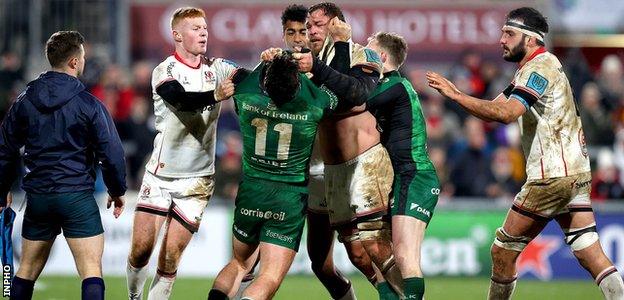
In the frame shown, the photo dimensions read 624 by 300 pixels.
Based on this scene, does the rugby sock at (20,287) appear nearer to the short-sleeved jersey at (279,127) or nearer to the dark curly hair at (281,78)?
the short-sleeved jersey at (279,127)

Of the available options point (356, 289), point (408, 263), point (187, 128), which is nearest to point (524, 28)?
point (408, 263)

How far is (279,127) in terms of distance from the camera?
9789 mm

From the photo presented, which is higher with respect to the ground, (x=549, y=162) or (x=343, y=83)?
(x=343, y=83)

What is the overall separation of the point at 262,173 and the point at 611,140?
10903 mm

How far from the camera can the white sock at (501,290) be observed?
36.2ft

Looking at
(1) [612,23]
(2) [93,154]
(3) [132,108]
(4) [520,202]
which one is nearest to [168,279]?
(2) [93,154]

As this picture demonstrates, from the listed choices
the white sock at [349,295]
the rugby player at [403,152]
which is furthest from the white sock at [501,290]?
the white sock at [349,295]

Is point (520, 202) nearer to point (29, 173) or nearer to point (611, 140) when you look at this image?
point (29, 173)

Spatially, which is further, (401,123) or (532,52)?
(401,123)

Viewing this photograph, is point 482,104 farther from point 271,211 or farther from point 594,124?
point 594,124

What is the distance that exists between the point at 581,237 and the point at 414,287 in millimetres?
1604

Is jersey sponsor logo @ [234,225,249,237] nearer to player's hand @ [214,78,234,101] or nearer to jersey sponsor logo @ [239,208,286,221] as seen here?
jersey sponsor logo @ [239,208,286,221]

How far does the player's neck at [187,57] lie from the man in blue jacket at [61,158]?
99 cm

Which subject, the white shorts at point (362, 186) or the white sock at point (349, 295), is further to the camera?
the white sock at point (349, 295)
